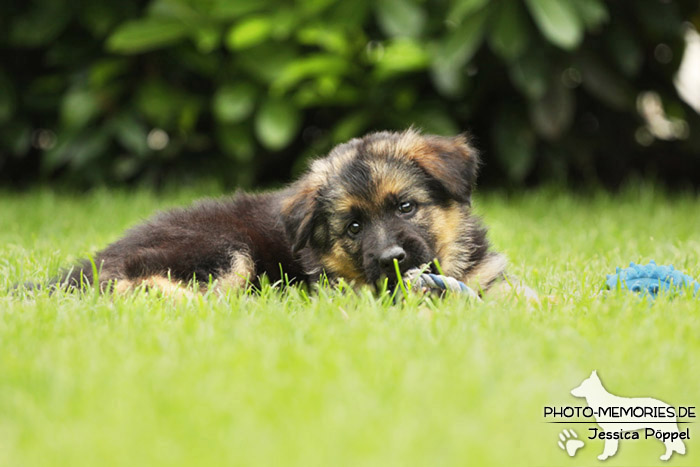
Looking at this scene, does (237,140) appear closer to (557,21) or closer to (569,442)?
(557,21)

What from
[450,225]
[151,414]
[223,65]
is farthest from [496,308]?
[223,65]

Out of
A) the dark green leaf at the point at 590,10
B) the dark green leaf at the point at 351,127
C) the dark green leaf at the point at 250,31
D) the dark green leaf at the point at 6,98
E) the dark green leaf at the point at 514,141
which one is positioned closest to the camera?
the dark green leaf at the point at 590,10

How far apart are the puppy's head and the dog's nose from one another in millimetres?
A: 113

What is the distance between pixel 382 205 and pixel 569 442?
A: 1.94 m

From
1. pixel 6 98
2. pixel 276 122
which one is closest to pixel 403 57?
pixel 276 122

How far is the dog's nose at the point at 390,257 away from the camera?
3711 mm

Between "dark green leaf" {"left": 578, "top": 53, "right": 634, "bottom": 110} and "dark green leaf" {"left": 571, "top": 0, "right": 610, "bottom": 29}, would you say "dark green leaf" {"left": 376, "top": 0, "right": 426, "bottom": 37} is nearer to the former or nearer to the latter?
"dark green leaf" {"left": 571, "top": 0, "right": 610, "bottom": 29}

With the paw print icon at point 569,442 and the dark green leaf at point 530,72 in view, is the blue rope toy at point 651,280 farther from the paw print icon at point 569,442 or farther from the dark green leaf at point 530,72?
the dark green leaf at point 530,72

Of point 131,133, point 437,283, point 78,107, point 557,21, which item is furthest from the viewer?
point 131,133

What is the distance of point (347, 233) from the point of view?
411 centimetres

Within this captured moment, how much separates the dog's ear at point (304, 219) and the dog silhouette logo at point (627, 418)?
1855mm

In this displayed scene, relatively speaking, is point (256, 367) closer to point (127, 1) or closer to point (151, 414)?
point (151, 414)

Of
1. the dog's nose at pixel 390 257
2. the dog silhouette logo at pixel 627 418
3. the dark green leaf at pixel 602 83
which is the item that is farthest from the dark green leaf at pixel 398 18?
the dog silhouette logo at pixel 627 418

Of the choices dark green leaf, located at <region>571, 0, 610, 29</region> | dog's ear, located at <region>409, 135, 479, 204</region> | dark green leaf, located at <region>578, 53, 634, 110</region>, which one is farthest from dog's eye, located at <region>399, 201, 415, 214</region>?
dark green leaf, located at <region>578, 53, 634, 110</region>
